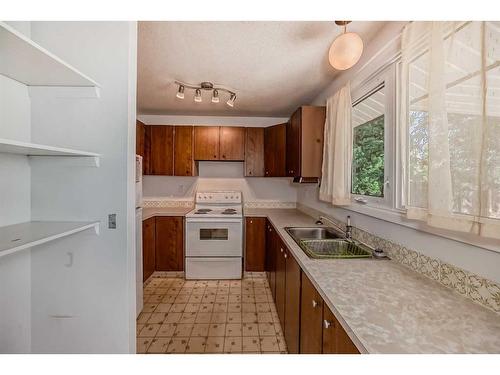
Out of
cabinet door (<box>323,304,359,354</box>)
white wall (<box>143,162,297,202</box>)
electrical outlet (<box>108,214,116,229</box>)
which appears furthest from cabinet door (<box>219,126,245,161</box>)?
cabinet door (<box>323,304,359,354</box>)

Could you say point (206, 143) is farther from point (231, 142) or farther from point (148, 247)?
point (148, 247)

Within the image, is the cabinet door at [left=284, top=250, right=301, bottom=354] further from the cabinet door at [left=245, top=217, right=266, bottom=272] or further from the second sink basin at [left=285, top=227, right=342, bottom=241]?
the cabinet door at [left=245, top=217, right=266, bottom=272]

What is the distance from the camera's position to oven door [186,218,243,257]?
3.09 m

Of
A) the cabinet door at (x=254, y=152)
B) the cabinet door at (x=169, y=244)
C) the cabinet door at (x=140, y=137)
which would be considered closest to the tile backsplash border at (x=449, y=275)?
the cabinet door at (x=254, y=152)

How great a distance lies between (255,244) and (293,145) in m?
1.45

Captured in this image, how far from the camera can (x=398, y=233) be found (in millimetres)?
1397

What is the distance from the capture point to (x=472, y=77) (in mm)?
881

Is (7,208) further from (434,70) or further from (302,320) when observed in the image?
(434,70)

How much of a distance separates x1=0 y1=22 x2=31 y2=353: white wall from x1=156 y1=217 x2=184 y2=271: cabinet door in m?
1.94

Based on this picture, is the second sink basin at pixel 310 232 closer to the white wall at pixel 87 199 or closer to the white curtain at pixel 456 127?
the white curtain at pixel 456 127

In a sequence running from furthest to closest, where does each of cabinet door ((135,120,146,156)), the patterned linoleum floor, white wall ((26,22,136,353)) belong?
cabinet door ((135,120,146,156))
the patterned linoleum floor
white wall ((26,22,136,353))

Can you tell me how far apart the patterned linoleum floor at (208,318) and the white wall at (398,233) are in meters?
1.21

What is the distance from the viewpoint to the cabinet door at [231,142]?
351 cm
